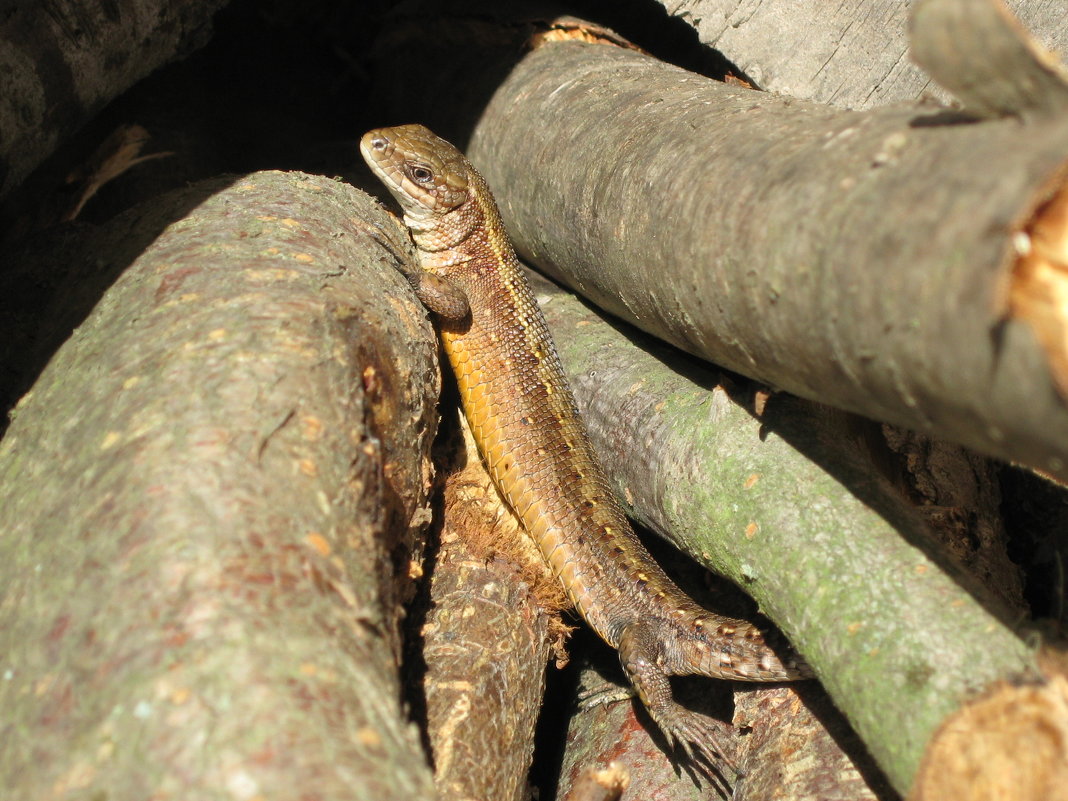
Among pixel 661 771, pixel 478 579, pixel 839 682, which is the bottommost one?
pixel 661 771

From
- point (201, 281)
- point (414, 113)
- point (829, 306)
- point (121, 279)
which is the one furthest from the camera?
point (414, 113)

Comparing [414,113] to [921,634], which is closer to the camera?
[921,634]

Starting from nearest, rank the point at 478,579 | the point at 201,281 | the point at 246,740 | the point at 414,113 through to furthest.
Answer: the point at 246,740 < the point at 201,281 < the point at 478,579 < the point at 414,113

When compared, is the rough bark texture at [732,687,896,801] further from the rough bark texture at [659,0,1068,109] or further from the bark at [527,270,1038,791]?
the rough bark texture at [659,0,1068,109]

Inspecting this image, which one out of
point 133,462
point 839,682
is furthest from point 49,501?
point 839,682

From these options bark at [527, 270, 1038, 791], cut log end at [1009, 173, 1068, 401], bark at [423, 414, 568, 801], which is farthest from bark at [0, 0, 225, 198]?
cut log end at [1009, 173, 1068, 401]

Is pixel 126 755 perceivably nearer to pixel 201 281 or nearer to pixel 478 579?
pixel 201 281

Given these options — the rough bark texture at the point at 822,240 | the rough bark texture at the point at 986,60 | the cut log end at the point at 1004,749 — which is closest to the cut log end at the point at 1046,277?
the rough bark texture at the point at 822,240

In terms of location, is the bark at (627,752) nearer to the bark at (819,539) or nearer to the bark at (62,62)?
the bark at (819,539)
